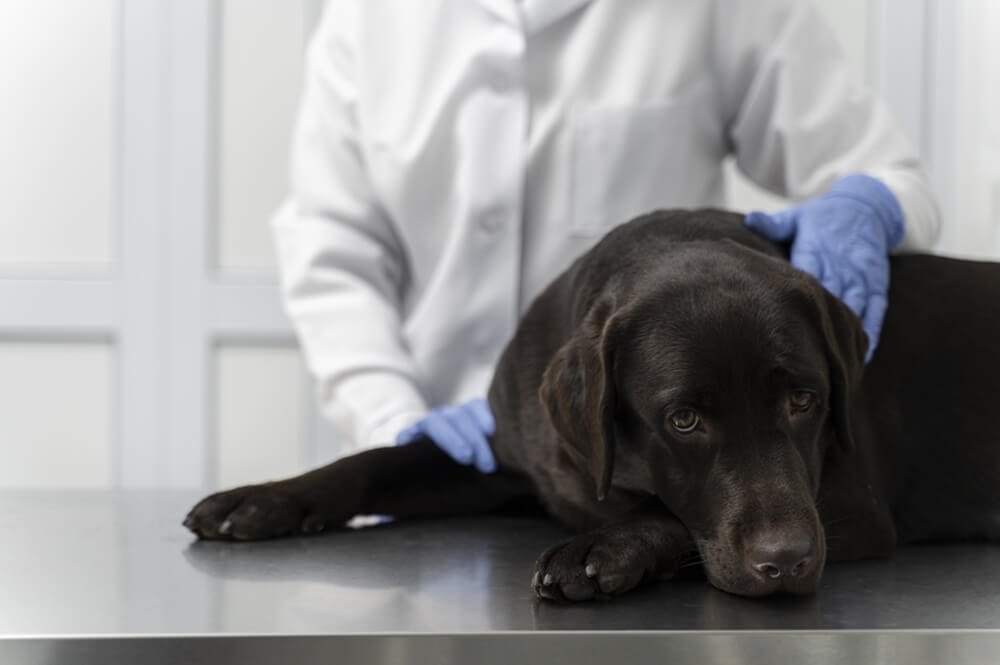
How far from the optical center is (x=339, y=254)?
159 centimetres

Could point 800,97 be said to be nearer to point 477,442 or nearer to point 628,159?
point 628,159

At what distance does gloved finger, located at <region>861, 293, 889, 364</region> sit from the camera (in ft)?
3.32

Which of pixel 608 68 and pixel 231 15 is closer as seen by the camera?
pixel 608 68

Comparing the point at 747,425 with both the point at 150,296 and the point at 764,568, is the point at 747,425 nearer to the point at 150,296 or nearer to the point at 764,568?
the point at 764,568

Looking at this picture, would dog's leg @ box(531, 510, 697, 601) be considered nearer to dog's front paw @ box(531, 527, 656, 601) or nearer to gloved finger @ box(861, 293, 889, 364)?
dog's front paw @ box(531, 527, 656, 601)

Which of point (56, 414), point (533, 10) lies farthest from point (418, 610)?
point (56, 414)

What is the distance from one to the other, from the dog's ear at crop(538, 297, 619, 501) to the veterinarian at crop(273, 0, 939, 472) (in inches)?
21.8

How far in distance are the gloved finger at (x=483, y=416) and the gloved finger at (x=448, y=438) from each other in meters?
0.03

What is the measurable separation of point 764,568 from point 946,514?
39 cm

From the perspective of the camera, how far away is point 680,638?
0.56 meters

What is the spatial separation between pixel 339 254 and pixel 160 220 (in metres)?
0.76

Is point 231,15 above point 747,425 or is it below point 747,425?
above

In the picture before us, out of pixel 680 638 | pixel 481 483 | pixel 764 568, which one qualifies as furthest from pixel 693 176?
pixel 680 638

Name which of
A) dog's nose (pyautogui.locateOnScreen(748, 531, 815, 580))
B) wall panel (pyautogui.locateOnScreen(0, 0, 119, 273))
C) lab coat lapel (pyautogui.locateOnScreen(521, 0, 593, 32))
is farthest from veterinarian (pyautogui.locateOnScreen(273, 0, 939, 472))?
wall panel (pyautogui.locateOnScreen(0, 0, 119, 273))
